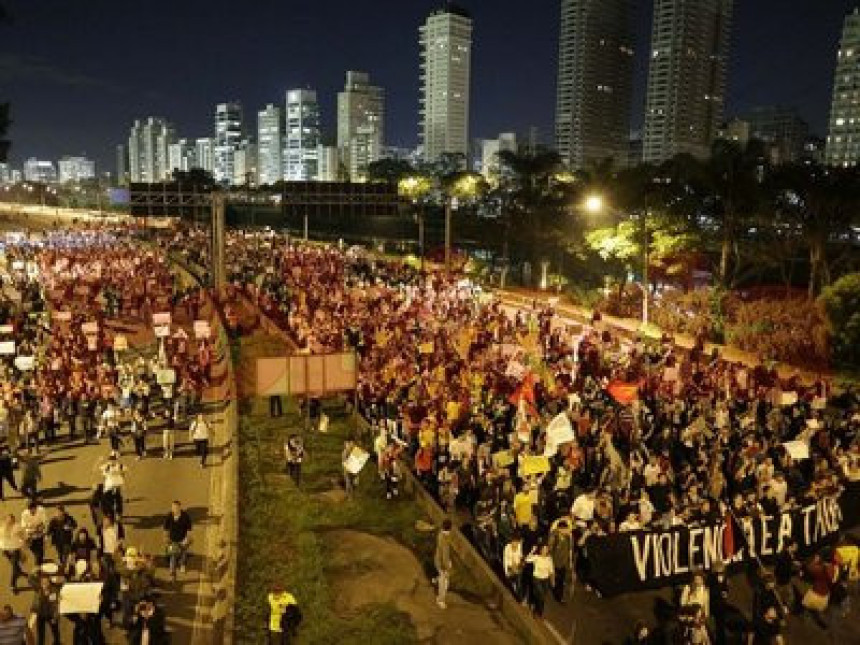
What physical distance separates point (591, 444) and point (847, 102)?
576 ft

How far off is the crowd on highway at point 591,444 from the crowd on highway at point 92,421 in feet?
14.0

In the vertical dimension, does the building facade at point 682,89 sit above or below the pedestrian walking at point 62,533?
above

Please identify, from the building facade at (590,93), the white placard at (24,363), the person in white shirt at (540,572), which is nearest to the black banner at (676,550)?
the person in white shirt at (540,572)

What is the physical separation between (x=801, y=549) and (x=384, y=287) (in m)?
22.8

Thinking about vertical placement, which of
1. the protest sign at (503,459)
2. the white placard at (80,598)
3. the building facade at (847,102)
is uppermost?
the building facade at (847,102)

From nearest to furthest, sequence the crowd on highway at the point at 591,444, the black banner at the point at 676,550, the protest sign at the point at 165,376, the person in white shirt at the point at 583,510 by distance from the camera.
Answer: the black banner at the point at 676,550
the crowd on highway at the point at 591,444
the person in white shirt at the point at 583,510
the protest sign at the point at 165,376

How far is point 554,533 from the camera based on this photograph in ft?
38.1

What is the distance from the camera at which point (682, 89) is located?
193 metres

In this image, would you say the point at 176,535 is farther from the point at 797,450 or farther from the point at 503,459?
the point at 797,450

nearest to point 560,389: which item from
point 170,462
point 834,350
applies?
point 170,462

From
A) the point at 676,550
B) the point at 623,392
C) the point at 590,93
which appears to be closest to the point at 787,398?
the point at 623,392

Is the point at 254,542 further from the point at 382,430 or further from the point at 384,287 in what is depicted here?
the point at 384,287

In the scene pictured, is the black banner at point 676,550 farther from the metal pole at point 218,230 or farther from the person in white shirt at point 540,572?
the metal pole at point 218,230

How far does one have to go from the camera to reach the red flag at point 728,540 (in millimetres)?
11867
